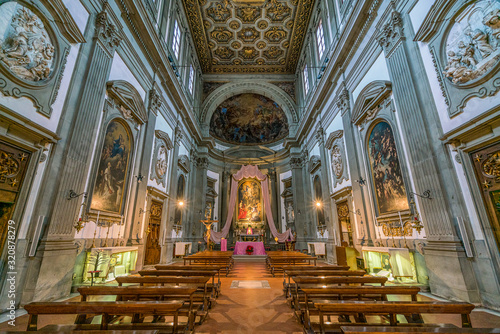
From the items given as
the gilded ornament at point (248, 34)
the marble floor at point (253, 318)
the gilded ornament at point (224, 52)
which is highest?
the gilded ornament at point (248, 34)

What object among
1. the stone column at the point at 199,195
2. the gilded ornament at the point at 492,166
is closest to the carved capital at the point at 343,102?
the gilded ornament at the point at 492,166

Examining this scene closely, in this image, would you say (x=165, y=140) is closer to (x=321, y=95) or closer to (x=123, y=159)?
(x=123, y=159)

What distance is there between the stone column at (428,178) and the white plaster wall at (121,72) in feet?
25.3

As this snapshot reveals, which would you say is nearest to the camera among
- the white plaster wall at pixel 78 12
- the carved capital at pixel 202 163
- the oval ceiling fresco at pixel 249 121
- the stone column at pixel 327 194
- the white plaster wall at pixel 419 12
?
the white plaster wall at pixel 78 12

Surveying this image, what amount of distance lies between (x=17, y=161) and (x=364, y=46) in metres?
9.69

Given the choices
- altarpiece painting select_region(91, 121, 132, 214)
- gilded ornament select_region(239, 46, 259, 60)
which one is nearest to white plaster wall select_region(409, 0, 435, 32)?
altarpiece painting select_region(91, 121, 132, 214)

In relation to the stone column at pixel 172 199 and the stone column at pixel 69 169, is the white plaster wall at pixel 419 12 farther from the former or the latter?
the stone column at pixel 172 199

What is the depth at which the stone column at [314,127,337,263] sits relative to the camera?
1030 centimetres

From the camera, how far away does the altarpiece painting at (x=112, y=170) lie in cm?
582

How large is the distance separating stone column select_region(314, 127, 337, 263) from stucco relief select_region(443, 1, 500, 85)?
683 cm

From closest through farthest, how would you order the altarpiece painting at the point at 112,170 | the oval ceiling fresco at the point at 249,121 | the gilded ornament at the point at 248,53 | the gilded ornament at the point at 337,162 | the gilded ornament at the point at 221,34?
1. the altarpiece painting at the point at 112,170
2. the gilded ornament at the point at 337,162
3. the gilded ornament at the point at 221,34
4. the gilded ornament at the point at 248,53
5. the oval ceiling fresco at the point at 249,121

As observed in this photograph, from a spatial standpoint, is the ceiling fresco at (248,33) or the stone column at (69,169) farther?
the ceiling fresco at (248,33)

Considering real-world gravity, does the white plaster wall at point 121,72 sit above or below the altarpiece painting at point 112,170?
above

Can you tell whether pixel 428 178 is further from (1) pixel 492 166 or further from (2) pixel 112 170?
(2) pixel 112 170
